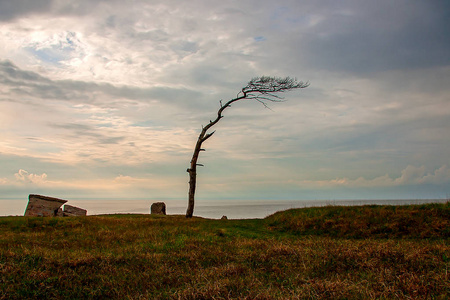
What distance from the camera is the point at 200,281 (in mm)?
6359

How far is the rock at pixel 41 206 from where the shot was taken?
1010 inches

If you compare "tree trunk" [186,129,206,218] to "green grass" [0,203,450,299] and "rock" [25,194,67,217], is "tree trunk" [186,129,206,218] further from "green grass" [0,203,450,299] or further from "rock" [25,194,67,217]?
"green grass" [0,203,450,299]

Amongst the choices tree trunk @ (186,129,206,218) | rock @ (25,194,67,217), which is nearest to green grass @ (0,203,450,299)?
tree trunk @ (186,129,206,218)

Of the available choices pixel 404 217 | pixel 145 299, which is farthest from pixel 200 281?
pixel 404 217

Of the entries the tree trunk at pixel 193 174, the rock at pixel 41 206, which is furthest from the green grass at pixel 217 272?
the rock at pixel 41 206

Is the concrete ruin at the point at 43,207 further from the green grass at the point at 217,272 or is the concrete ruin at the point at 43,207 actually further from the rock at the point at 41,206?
the green grass at the point at 217,272

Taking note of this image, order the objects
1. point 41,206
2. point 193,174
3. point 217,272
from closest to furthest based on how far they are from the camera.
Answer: point 217,272 → point 193,174 → point 41,206

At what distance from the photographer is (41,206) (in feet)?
85.4

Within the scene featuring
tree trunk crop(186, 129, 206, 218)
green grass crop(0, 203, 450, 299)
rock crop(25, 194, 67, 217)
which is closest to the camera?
green grass crop(0, 203, 450, 299)

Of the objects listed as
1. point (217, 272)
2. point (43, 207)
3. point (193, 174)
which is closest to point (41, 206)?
point (43, 207)

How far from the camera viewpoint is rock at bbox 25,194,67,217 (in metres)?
25.7

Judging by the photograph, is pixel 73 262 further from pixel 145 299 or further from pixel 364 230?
pixel 364 230

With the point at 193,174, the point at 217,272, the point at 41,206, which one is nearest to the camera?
the point at 217,272

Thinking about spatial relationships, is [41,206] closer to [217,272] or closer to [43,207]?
[43,207]
